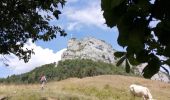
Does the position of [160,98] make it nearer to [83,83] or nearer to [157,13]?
[83,83]

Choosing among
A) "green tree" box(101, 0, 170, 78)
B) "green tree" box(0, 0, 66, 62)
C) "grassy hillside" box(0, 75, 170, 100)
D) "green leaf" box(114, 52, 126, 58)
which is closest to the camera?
"green tree" box(101, 0, 170, 78)

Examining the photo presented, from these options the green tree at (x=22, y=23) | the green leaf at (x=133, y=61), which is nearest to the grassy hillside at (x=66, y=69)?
the green tree at (x=22, y=23)

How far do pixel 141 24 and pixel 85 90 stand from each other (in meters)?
43.6

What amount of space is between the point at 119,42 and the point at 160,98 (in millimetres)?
43518

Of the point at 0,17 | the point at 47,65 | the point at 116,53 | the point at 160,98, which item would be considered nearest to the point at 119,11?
the point at 116,53

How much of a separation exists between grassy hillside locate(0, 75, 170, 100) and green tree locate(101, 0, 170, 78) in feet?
90.1

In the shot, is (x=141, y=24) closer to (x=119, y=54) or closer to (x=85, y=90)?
(x=119, y=54)

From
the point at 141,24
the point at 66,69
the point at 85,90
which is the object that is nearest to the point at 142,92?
the point at 85,90

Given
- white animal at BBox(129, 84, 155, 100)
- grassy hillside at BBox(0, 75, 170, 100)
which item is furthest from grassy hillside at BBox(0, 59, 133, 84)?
white animal at BBox(129, 84, 155, 100)

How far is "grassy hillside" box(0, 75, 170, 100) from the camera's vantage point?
31.2 metres

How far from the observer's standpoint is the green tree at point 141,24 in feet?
8.35

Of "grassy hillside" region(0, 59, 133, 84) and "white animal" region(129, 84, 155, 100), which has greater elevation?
"grassy hillside" region(0, 59, 133, 84)

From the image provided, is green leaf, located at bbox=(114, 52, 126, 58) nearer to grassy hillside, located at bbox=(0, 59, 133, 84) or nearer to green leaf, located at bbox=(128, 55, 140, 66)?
green leaf, located at bbox=(128, 55, 140, 66)

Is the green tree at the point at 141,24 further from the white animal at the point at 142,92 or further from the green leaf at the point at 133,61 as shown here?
the white animal at the point at 142,92
